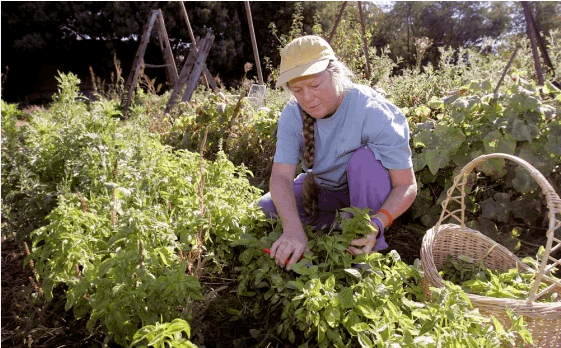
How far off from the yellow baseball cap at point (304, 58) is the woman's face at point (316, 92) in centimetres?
4

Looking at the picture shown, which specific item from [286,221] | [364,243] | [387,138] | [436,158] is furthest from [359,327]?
[436,158]

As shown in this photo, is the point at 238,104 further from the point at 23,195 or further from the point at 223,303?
the point at 223,303

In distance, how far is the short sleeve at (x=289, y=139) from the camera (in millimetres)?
2129

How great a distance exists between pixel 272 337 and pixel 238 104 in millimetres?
2678

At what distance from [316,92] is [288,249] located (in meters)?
0.69

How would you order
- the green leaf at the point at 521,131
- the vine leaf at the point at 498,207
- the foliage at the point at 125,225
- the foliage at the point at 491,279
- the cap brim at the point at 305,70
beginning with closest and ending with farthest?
the foliage at the point at 125,225 < the foliage at the point at 491,279 < the cap brim at the point at 305,70 < the green leaf at the point at 521,131 < the vine leaf at the point at 498,207

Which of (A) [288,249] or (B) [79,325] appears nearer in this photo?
(A) [288,249]

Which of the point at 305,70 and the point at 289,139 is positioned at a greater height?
the point at 305,70

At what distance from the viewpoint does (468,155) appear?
2596mm

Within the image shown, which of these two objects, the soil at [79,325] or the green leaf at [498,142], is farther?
the green leaf at [498,142]

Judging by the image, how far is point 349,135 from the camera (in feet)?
6.67

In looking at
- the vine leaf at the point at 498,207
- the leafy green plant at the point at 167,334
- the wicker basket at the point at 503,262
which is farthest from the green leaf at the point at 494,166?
the leafy green plant at the point at 167,334

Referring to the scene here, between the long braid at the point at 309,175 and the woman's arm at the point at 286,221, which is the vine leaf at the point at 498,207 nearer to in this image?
the long braid at the point at 309,175

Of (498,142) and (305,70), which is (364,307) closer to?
(305,70)
